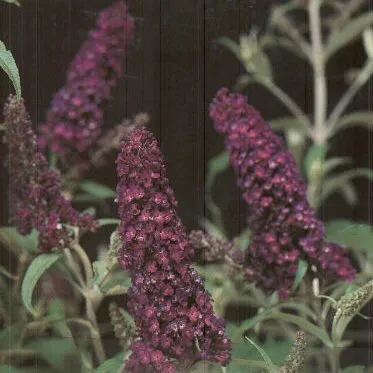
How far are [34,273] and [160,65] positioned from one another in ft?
1.09

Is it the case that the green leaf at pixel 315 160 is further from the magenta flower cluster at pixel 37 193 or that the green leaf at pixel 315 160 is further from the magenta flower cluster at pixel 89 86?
the magenta flower cluster at pixel 37 193

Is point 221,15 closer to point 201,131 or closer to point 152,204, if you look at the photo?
point 201,131

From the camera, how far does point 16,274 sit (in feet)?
4.06

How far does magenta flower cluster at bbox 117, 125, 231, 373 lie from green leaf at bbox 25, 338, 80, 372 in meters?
0.29

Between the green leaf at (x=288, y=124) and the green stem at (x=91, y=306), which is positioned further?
the green leaf at (x=288, y=124)

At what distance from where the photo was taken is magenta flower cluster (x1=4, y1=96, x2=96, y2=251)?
1.03m

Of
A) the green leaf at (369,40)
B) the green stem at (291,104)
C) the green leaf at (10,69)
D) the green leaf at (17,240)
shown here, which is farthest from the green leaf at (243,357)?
the green leaf at (369,40)

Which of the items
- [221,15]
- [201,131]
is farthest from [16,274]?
[221,15]

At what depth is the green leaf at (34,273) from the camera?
1.00m

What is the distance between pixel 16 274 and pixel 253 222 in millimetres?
367

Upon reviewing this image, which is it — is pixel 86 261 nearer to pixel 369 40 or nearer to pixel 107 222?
pixel 107 222

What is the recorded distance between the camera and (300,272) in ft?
3.50

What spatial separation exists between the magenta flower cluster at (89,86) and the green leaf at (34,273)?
0.64 ft

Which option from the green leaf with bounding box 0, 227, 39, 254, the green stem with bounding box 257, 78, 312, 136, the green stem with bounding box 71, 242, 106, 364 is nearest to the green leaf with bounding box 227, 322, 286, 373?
the green stem with bounding box 71, 242, 106, 364
